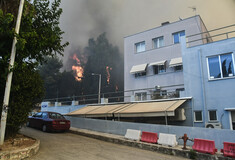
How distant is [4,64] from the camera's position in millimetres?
7297

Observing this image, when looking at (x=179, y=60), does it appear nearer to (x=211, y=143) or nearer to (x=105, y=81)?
(x=211, y=143)

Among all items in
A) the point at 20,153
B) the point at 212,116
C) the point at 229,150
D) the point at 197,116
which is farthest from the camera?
the point at 197,116

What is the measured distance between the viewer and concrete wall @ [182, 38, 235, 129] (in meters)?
11.8

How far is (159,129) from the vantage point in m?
10.9

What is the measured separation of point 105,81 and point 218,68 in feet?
150

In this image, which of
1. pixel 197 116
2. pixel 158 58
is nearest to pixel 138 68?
pixel 158 58

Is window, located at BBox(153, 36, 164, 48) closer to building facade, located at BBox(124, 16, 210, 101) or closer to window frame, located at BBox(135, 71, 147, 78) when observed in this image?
building facade, located at BBox(124, 16, 210, 101)

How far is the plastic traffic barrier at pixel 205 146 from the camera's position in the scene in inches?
320

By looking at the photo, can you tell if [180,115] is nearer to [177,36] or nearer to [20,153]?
[20,153]

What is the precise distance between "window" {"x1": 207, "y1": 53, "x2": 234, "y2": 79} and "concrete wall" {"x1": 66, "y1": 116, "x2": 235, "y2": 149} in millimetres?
4871

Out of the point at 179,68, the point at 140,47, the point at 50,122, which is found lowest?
the point at 50,122

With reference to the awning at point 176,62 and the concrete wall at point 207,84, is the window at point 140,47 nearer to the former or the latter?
the awning at point 176,62

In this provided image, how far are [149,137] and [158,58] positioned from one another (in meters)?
12.3

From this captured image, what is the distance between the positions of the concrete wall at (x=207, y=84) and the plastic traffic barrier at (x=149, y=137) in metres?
4.31
